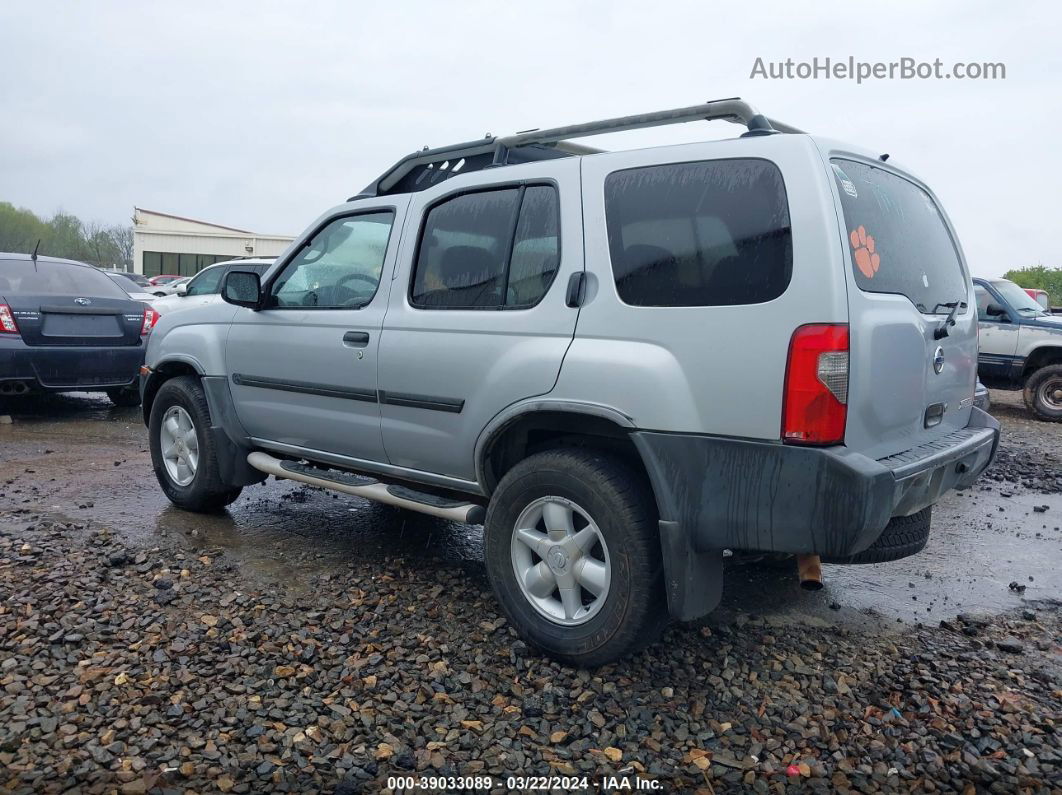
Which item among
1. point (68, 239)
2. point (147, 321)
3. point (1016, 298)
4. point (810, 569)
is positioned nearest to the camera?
point (810, 569)

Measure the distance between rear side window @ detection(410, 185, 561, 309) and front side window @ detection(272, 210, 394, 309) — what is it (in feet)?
1.11

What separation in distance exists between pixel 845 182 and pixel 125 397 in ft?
28.4

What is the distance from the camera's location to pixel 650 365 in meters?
3.04

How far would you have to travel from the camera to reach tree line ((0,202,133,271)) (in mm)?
74312

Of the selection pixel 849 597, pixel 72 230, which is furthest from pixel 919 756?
pixel 72 230

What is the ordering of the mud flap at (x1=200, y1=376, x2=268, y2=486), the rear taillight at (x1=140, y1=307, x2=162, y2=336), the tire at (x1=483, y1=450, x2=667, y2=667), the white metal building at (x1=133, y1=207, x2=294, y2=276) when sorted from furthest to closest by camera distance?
the white metal building at (x1=133, y1=207, x2=294, y2=276), the rear taillight at (x1=140, y1=307, x2=162, y2=336), the mud flap at (x1=200, y1=376, x2=268, y2=486), the tire at (x1=483, y1=450, x2=667, y2=667)

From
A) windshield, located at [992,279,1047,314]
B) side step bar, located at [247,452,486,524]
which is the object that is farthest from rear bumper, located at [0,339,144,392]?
windshield, located at [992,279,1047,314]

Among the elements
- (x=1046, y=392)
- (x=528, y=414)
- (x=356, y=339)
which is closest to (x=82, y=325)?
(x=356, y=339)

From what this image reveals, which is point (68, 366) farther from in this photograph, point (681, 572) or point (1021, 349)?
point (1021, 349)

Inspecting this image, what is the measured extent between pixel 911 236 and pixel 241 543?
370 centimetres

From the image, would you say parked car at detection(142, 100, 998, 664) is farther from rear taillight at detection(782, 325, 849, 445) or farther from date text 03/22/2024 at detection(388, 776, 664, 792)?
date text 03/22/2024 at detection(388, 776, 664, 792)

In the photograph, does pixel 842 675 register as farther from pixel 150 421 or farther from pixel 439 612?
pixel 150 421

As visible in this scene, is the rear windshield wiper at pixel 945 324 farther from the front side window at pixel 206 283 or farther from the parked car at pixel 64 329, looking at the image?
the front side window at pixel 206 283

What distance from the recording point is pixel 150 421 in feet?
17.6
